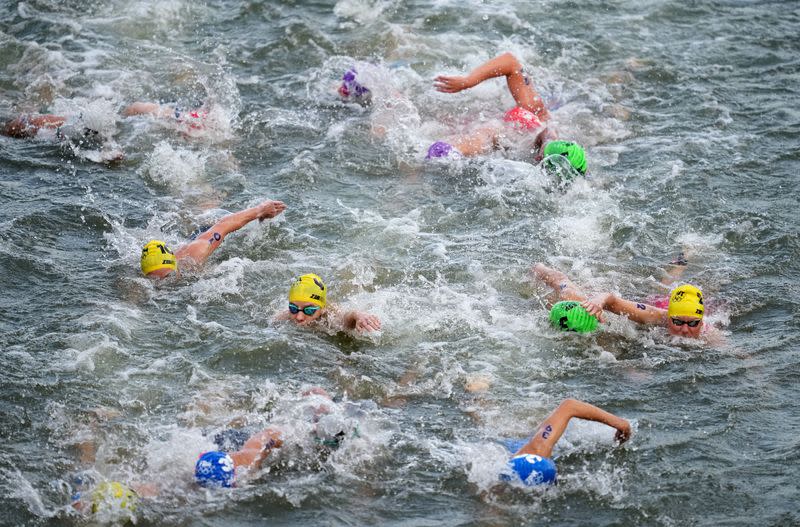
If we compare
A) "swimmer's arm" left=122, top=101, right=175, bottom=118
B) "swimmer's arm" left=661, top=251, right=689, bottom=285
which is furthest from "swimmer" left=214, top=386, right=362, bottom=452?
"swimmer's arm" left=122, top=101, right=175, bottom=118

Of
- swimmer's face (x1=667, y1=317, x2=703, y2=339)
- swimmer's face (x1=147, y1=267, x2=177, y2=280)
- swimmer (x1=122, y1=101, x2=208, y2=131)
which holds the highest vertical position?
swimmer (x1=122, y1=101, x2=208, y2=131)

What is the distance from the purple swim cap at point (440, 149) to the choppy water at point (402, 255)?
261 millimetres

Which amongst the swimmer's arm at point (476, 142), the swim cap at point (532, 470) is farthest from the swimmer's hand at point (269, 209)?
the swim cap at point (532, 470)

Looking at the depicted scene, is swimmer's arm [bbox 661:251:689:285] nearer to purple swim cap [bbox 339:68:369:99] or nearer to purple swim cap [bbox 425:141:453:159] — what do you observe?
purple swim cap [bbox 425:141:453:159]

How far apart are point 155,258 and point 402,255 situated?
9.20 ft

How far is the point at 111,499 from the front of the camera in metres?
8.12

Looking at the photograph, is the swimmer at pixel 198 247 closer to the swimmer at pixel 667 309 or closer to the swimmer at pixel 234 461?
the swimmer at pixel 234 461

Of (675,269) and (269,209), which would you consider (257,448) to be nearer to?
(269,209)

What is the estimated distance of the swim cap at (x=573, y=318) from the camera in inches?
420

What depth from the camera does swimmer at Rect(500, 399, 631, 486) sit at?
848 centimetres

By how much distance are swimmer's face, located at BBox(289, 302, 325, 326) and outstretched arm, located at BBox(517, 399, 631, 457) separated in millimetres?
2910

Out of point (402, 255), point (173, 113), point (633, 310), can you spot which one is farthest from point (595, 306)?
point (173, 113)

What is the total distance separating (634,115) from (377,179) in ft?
13.4

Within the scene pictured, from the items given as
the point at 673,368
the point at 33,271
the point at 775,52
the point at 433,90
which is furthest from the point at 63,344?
the point at 775,52
